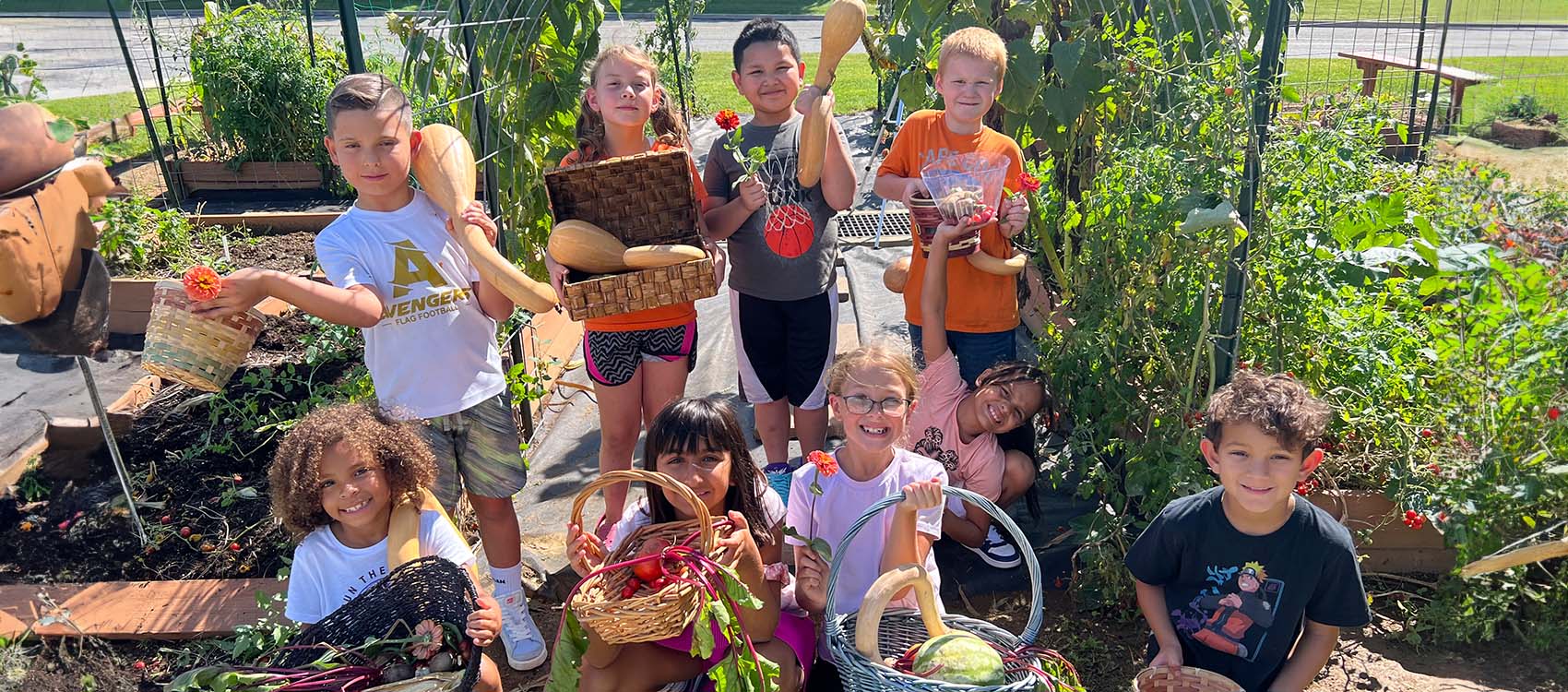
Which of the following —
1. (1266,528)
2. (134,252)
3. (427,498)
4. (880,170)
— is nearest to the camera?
(1266,528)

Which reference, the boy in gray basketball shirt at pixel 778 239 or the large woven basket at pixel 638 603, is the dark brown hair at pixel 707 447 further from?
the boy in gray basketball shirt at pixel 778 239

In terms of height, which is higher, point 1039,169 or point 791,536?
point 1039,169

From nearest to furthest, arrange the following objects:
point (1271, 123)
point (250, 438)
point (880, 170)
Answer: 1. point (1271, 123)
2. point (880, 170)
3. point (250, 438)

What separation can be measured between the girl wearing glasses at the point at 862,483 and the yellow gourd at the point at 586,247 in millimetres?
721

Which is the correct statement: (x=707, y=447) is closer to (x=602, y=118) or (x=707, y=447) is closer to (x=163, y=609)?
(x=602, y=118)

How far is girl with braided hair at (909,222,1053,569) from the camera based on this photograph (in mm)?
3176

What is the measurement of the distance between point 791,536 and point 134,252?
4341 mm

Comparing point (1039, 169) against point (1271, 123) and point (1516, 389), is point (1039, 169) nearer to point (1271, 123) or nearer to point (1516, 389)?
point (1271, 123)

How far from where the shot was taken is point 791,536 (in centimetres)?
258

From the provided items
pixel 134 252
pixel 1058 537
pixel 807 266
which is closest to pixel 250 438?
pixel 134 252

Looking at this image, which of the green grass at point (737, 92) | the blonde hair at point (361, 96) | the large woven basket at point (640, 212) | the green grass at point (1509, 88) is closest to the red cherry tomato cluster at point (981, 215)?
the large woven basket at point (640, 212)

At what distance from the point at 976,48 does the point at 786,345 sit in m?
1.08

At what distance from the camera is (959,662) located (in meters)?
2.16

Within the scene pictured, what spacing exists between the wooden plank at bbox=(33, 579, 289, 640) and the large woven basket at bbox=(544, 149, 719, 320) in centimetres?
138
